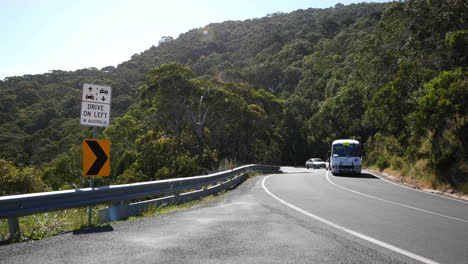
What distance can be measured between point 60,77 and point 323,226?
109 meters

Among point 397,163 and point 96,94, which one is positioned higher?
point 96,94

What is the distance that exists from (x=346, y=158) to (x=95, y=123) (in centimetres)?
2015

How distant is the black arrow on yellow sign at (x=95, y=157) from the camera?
7.77 m

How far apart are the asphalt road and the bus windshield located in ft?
52.5

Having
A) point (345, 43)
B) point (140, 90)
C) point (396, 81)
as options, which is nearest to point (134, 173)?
point (140, 90)

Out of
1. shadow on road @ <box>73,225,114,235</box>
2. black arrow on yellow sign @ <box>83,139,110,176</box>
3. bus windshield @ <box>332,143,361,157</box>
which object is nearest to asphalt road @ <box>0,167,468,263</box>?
Result: shadow on road @ <box>73,225,114,235</box>

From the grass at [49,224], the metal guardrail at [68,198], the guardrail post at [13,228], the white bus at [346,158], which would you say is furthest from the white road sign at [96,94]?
the white bus at [346,158]

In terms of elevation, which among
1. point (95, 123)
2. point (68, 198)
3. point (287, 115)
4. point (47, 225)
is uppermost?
point (287, 115)

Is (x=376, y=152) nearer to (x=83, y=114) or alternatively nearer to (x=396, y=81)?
(x=396, y=81)

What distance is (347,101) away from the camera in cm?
5081

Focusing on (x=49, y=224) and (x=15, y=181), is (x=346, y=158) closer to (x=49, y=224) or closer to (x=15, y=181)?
(x=15, y=181)

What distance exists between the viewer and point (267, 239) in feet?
19.6

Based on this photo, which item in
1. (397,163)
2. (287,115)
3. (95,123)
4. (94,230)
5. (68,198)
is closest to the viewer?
(94,230)

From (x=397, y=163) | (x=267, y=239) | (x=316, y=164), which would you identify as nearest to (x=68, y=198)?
(x=267, y=239)
